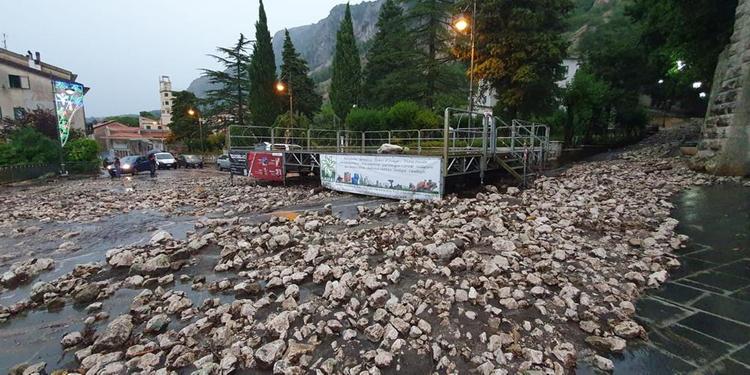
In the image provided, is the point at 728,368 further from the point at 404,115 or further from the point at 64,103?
the point at 64,103

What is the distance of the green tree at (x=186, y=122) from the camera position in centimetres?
4294

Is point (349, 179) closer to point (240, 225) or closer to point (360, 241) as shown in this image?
point (240, 225)

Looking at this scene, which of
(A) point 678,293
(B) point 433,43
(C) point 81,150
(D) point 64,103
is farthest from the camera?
(B) point 433,43

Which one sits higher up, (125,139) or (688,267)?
(125,139)

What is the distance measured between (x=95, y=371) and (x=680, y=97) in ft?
160

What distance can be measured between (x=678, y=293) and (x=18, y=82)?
45.0 meters

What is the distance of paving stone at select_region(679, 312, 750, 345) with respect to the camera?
3.18m

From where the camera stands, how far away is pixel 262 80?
3444cm

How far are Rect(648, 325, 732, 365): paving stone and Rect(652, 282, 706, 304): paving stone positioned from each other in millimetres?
648

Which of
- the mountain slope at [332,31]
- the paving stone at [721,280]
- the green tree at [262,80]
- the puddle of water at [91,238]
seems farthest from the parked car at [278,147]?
the mountain slope at [332,31]

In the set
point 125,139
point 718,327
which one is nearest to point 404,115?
point 718,327

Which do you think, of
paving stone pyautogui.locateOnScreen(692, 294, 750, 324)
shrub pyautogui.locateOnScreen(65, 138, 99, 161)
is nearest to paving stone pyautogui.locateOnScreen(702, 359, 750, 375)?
paving stone pyautogui.locateOnScreen(692, 294, 750, 324)

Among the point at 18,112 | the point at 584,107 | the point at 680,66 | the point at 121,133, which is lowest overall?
the point at 584,107

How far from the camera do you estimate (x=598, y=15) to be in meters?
85.4
